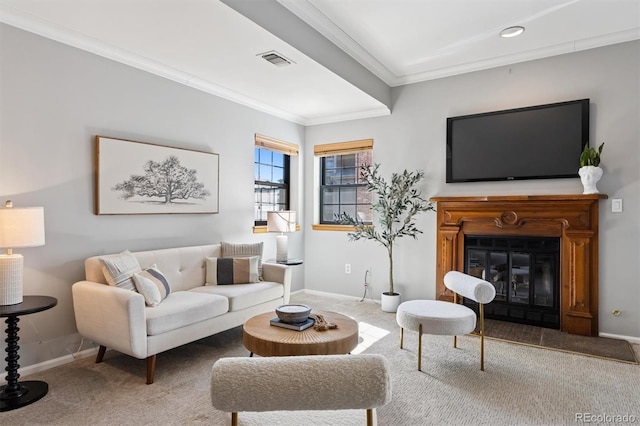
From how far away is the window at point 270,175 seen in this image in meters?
4.77

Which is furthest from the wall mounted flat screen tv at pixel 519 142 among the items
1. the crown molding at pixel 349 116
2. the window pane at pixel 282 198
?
the window pane at pixel 282 198

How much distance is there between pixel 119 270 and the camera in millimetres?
2768

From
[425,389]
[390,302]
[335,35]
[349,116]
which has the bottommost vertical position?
[425,389]

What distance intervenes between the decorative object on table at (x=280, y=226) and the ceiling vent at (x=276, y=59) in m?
1.73

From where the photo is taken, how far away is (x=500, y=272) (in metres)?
3.91

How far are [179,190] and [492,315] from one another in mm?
3479

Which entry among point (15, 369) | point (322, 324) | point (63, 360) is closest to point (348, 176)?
point (322, 324)

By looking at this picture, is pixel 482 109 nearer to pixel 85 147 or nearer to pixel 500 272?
pixel 500 272

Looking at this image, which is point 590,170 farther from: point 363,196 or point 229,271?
point 229,271

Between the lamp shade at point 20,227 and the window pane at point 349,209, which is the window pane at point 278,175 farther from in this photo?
the lamp shade at point 20,227

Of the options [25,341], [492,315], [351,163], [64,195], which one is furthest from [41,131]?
[492,315]

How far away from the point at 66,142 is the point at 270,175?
100 inches

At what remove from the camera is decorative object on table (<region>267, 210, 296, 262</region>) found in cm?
435

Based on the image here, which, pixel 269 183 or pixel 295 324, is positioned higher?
pixel 269 183
